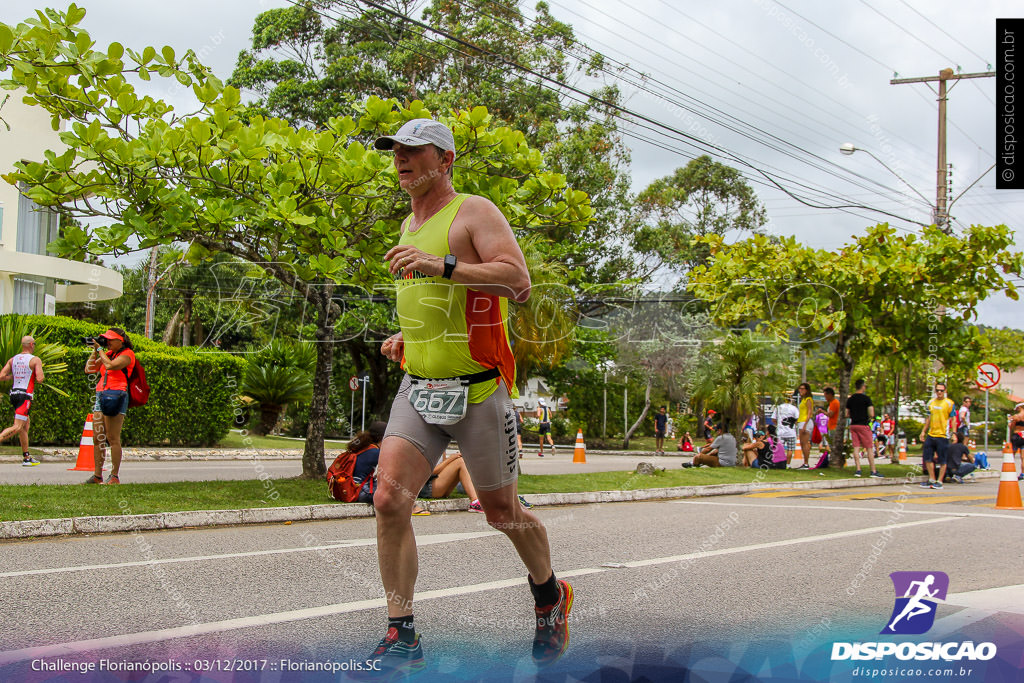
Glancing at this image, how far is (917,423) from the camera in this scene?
52.7m

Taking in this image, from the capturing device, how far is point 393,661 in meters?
3.40

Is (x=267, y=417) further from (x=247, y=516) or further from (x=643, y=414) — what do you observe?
(x=247, y=516)

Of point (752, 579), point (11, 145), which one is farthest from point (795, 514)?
point (11, 145)

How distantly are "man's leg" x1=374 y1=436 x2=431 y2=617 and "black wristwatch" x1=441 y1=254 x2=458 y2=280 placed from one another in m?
0.68

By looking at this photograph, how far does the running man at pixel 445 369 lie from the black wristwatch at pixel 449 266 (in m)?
0.06

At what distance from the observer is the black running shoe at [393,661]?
336 centimetres

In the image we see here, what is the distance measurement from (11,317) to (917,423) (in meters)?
48.1

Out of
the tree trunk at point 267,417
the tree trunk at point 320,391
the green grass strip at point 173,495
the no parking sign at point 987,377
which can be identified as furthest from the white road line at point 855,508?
the tree trunk at point 267,417

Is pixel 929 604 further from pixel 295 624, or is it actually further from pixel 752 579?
pixel 295 624

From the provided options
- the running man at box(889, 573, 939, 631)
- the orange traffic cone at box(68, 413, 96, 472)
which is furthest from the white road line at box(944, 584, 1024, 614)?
the orange traffic cone at box(68, 413, 96, 472)

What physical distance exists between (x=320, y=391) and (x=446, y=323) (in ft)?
27.0

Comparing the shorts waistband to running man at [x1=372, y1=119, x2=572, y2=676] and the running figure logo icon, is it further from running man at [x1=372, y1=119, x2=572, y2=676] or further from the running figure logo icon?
the running figure logo icon

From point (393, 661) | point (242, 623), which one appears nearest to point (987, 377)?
point (242, 623)

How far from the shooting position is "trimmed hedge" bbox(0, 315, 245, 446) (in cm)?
1741
